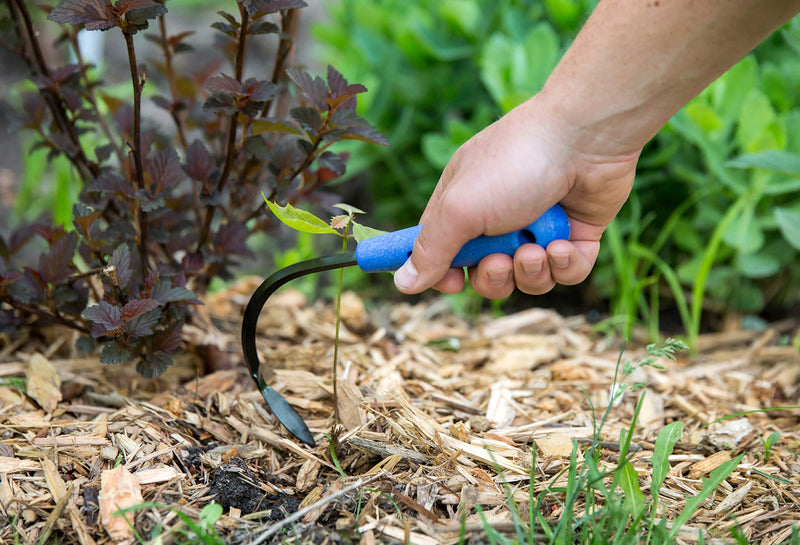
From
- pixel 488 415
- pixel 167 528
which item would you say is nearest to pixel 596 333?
pixel 488 415

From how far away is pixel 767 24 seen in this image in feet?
3.78

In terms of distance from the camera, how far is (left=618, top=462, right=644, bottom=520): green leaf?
1.24m

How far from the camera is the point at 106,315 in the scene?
143 cm

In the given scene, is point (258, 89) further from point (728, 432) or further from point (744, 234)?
point (744, 234)

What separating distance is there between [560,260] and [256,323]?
750 mm

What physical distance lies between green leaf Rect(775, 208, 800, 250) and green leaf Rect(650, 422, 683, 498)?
3.35ft

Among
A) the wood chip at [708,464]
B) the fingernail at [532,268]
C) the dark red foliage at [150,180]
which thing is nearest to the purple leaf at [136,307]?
the dark red foliage at [150,180]

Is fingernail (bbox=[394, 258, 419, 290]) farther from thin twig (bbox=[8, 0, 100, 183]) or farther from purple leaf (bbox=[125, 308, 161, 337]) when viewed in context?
thin twig (bbox=[8, 0, 100, 183])

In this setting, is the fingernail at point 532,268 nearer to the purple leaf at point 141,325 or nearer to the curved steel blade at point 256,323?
the curved steel blade at point 256,323

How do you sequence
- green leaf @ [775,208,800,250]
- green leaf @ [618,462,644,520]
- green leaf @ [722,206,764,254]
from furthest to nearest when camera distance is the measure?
green leaf @ [722,206,764,254]
green leaf @ [775,208,800,250]
green leaf @ [618,462,644,520]

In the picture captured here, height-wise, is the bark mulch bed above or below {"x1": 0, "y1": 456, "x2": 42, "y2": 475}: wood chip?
below

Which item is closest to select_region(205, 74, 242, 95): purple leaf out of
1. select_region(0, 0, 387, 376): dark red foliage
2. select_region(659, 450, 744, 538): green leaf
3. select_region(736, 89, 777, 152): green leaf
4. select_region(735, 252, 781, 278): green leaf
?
select_region(0, 0, 387, 376): dark red foliage

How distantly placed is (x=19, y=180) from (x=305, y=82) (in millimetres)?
3522

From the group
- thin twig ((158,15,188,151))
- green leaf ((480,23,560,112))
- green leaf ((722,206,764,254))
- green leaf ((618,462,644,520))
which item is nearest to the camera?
green leaf ((618,462,644,520))
